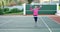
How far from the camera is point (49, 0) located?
4638 cm

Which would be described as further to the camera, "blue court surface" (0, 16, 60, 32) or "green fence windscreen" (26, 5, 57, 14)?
"green fence windscreen" (26, 5, 57, 14)

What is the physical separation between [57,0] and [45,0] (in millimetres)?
2684

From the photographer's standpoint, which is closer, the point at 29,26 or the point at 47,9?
the point at 29,26

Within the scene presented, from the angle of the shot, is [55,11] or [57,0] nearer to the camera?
[55,11]

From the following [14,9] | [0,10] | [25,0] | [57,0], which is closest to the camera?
[0,10]

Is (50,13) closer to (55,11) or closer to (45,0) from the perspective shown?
(55,11)

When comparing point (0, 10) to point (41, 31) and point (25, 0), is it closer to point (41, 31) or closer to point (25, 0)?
point (25, 0)

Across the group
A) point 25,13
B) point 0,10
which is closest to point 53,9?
point 25,13

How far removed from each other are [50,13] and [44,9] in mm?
1557

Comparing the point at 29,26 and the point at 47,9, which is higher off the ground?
the point at 29,26

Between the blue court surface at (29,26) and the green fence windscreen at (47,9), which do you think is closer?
the blue court surface at (29,26)

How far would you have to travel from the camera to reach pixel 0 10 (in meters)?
35.8

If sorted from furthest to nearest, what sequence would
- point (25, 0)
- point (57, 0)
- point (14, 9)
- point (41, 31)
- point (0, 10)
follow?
point (25, 0), point (57, 0), point (14, 9), point (0, 10), point (41, 31)

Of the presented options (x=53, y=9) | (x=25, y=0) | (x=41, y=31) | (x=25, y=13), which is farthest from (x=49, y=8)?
(x=41, y=31)
